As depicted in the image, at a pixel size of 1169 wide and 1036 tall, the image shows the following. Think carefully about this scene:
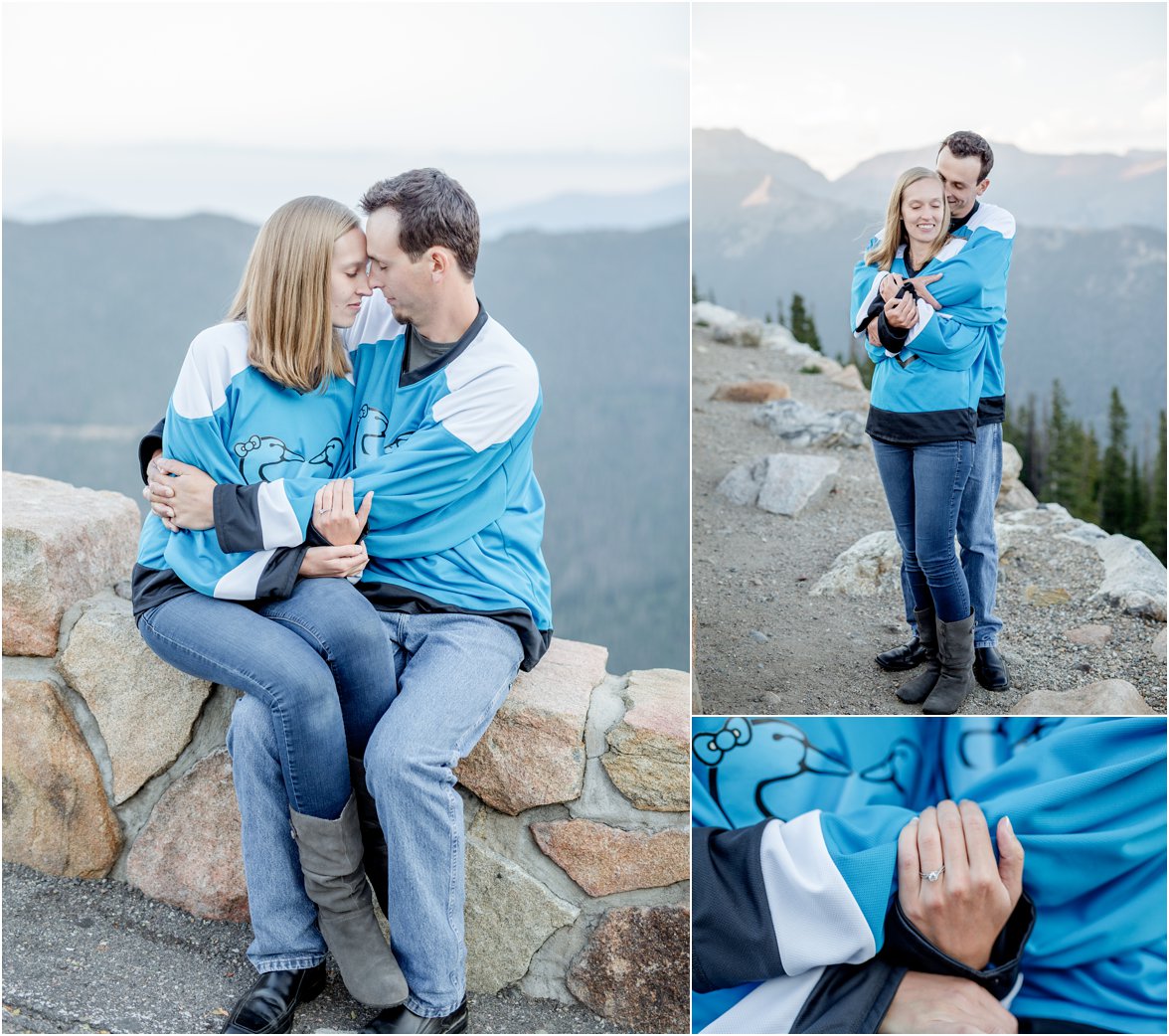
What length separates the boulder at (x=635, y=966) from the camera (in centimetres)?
216

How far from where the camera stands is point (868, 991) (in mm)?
2180

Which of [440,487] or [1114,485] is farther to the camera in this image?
[1114,485]

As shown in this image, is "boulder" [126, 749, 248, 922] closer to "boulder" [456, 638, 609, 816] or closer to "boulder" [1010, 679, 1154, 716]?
"boulder" [456, 638, 609, 816]

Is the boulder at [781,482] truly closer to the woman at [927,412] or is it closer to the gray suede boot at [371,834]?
the woman at [927,412]

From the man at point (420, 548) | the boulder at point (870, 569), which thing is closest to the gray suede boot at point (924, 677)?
the boulder at point (870, 569)

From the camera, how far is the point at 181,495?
76.9 inches


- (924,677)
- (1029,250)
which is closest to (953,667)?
(924,677)

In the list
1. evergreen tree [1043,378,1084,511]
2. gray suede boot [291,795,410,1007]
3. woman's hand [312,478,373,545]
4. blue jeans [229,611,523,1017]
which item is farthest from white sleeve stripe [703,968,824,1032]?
woman's hand [312,478,373,545]

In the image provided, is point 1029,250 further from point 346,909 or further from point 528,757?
point 346,909

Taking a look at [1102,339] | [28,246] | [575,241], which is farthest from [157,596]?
[28,246]

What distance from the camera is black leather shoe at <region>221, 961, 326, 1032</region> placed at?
1.87m

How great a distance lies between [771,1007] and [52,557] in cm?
188

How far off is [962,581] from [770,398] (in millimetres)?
605

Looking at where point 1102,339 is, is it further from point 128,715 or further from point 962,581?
point 128,715
